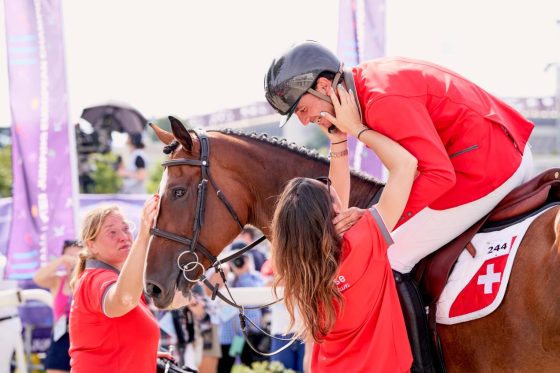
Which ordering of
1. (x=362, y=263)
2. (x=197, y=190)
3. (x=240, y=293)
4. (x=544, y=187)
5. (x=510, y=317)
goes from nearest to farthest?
(x=362, y=263) → (x=510, y=317) → (x=544, y=187) → (x=197, y=190) → (x=240, y=293)

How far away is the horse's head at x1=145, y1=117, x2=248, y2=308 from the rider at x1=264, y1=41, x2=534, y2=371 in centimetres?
69

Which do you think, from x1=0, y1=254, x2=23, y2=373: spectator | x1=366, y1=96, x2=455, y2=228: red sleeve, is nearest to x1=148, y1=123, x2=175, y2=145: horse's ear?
x1=366, y1=96, x2=455, y2=228: red sleeve

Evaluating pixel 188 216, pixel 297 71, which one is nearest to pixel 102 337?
pixel 188 216

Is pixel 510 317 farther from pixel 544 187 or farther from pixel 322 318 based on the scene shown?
pixel 322 318

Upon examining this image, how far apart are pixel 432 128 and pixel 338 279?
2.80ft

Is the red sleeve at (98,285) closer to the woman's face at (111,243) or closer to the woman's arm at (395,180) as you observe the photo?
the woman's face at (111,243)

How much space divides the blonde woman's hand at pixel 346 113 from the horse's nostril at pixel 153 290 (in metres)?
1.32

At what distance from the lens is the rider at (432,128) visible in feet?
10.5

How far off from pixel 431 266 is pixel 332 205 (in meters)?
0.82

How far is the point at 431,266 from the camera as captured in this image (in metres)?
3.35

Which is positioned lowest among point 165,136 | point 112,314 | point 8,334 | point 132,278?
point 8,334

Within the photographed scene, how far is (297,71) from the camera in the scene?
11.3 feet

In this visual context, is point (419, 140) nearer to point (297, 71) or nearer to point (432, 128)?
point (432, 128)

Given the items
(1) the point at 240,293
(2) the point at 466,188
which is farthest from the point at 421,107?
(1) the point at 240,293
